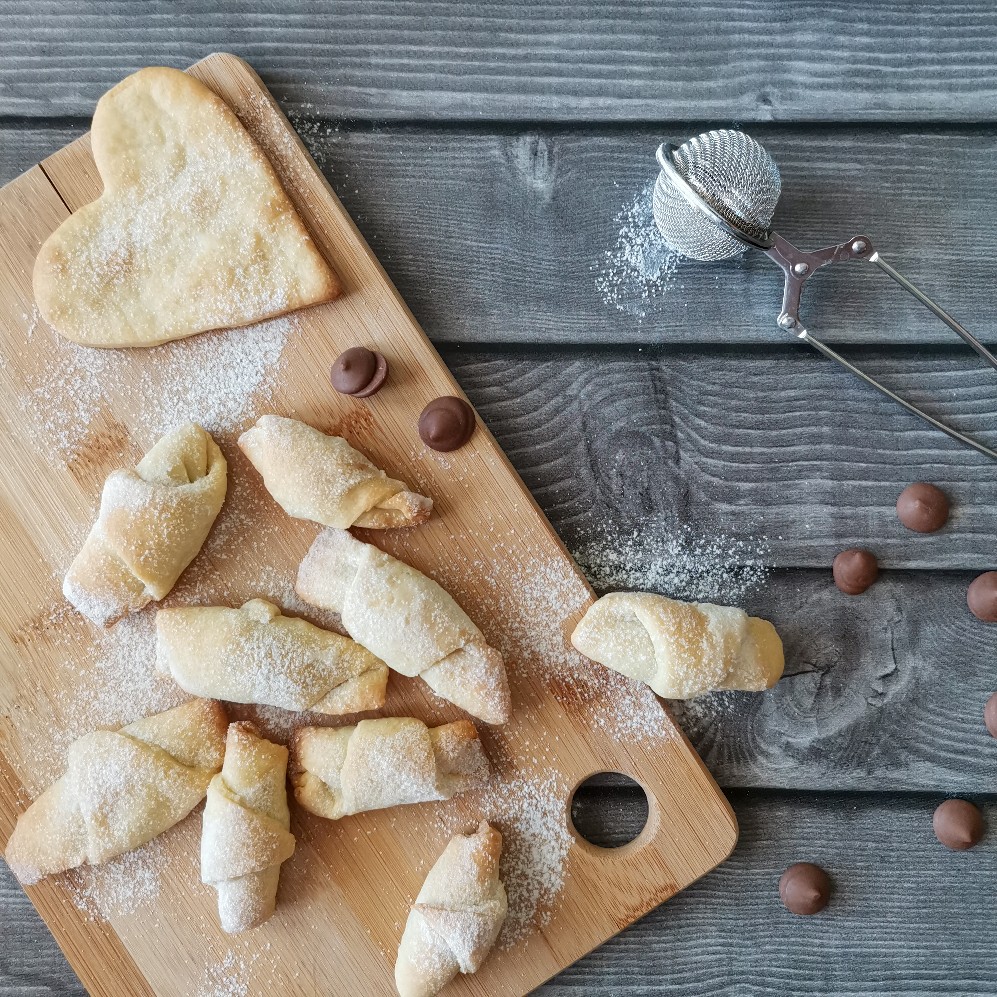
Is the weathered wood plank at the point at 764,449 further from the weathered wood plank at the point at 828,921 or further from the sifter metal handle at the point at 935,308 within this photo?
the weathered wood plank at the point at 828,921

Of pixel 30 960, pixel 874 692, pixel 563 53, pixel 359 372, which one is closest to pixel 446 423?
pixel 359 372

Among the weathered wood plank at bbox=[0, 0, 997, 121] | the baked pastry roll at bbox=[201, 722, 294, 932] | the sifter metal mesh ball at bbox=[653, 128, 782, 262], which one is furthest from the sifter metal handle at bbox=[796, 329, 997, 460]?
the baked pastry roll at bbox=[201, 722, 294, 932]

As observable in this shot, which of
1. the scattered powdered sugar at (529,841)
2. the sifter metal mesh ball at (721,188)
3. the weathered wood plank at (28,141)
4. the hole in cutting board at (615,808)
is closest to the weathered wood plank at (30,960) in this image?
the scattered powdered sugar at (529,841)

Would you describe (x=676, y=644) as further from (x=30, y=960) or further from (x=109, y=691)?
(x=30, y=960)

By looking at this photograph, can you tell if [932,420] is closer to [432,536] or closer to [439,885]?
[432,536]

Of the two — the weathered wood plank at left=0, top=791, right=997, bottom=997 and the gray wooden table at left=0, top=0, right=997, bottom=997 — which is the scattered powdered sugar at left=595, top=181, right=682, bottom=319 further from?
the weathered wood plank at left=0, top=791, right=997, bottom=997

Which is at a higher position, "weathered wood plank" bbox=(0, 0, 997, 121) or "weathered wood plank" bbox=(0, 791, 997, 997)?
"weathered wood plank" bbox=(0, 0, 997, 121)
